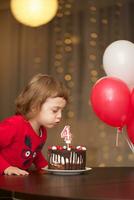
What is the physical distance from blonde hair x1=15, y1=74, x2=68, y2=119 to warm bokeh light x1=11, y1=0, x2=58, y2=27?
0.90 meters

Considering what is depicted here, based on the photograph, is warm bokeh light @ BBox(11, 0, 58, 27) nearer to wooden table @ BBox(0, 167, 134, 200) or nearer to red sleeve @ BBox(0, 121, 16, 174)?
red sleeve @ BBox(0, 121, 16, 174)

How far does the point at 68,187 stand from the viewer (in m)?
1.13

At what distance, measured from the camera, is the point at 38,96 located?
1790mm

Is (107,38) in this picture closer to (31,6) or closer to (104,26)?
(104,26)

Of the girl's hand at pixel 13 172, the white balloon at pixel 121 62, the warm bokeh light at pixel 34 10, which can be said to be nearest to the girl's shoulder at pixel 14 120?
the girl's hand at pixel 13 172

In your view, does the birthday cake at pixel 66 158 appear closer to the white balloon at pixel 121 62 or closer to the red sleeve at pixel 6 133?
the red sleeve at pixel 6 133

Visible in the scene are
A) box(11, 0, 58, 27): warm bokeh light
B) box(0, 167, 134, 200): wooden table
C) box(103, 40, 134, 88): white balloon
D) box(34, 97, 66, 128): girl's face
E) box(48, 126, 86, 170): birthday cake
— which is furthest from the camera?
box(11, 0, 58, 27): warm bokeh light

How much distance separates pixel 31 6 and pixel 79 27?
33.7 inches

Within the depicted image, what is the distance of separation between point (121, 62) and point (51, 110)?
0.43 metres

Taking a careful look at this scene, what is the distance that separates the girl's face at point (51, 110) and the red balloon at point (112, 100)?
0.52 feet

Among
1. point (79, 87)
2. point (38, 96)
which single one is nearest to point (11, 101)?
point (79, 87)

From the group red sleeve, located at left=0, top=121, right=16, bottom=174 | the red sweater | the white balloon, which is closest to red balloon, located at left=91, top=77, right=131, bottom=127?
the white balloon

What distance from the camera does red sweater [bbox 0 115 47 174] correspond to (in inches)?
66.1

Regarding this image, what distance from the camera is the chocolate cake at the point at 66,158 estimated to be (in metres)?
1.47
